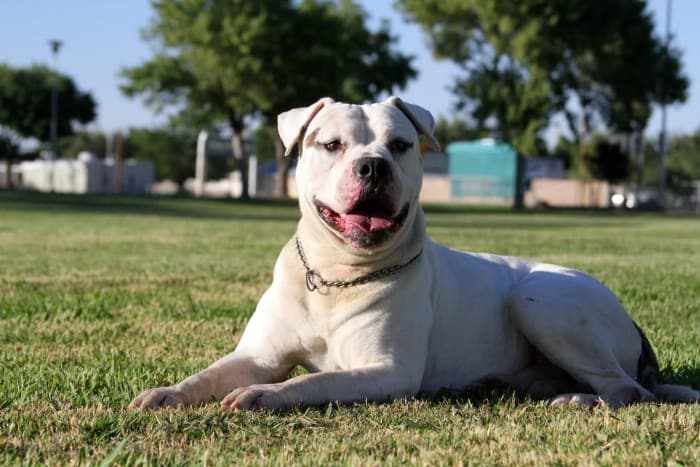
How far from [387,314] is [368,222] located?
0.42 metres

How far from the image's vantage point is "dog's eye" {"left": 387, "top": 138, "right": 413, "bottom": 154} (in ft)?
14.7

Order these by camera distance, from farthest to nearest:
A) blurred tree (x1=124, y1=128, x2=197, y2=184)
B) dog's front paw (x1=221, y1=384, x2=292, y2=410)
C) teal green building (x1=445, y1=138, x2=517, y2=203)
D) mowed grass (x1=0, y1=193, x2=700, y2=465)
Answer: blurred tree (x1=124, y1=128, x2=197, y2=184) → teal green building (x1=445, y1=138, x2=517, y2=203) → dog's front paw (x1=221, y1=384, x2=292, y2=410) → mowed grass (x1=0, y1=193, x2=700, y2=465)

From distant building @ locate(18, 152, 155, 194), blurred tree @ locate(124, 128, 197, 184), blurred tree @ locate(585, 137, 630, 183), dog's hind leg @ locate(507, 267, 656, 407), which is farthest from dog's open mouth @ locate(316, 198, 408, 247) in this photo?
blurred tree @ locate(124, 128, 197, 184)

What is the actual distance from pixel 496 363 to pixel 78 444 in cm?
225

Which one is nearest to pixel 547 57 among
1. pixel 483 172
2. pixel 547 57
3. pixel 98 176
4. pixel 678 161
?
pixel 547 57

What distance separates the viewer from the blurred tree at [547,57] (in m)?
46.7

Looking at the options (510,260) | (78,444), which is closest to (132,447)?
(78,444)

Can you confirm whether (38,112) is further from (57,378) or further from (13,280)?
(57,378)

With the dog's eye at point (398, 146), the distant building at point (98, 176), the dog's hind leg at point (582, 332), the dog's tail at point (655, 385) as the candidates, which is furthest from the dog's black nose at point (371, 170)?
the distant building at point (98, 176)

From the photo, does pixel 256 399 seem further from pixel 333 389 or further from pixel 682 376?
pixel 682 376

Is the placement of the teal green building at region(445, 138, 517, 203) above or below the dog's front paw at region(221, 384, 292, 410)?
above

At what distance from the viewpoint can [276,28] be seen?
48.7m

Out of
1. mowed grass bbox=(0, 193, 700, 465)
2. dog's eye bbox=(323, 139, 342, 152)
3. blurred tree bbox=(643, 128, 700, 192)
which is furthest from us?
blurred tree bbox=(643, 128, 700, 192)

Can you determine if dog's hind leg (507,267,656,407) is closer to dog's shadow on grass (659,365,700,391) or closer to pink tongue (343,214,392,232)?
dog's shadow on grass (659,365,700,391)
